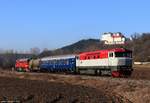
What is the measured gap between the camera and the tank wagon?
56.6 metres

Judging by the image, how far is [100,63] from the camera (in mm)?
60406

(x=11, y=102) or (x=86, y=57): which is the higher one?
(x=86, y=57)

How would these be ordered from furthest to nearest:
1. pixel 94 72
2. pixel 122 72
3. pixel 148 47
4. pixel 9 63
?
pixel 9 63, pixel 148 47, pixel 94 72, pixel 122 72

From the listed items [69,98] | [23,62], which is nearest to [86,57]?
[69,98]

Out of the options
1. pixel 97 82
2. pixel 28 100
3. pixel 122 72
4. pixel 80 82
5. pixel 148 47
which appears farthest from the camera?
pixel 148 47

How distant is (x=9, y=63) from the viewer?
566ft

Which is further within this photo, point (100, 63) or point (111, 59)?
point (100, 63)

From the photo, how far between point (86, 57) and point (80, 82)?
590 inches

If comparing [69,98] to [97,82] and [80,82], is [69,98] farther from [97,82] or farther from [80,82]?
[80,82]

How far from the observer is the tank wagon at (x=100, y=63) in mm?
56594

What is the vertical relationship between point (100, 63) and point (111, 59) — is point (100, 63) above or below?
below

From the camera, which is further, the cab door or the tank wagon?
the cab door

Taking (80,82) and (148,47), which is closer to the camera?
(80,82)

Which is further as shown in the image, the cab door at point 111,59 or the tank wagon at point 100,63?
the cab door at point 111,59
